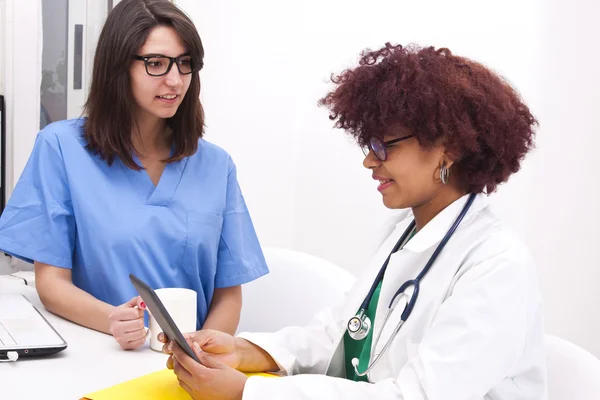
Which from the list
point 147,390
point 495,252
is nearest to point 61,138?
point 147,390

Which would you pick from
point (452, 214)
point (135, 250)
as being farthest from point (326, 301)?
point (452, 214)

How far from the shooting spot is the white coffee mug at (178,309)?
4.45 feet

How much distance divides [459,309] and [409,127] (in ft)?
1.04

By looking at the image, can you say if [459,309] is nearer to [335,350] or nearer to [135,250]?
[335,350]

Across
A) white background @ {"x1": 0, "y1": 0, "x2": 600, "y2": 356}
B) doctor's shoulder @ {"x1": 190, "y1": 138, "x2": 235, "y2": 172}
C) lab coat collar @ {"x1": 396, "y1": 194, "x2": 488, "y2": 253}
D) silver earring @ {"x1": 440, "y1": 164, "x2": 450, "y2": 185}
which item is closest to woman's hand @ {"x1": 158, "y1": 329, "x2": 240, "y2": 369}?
lab coat collar @ {"x1": 396, "y1": 194, "x2": 488, "y2": 253}

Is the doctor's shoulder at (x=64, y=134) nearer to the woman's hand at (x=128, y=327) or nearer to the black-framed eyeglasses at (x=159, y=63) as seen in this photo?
the black-framed eyeglasses at (x=159, y=63)

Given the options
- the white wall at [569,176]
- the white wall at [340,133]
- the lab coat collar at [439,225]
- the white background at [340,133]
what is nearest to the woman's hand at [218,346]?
the lab coat collar at [439,225]

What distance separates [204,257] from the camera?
5.79 ft

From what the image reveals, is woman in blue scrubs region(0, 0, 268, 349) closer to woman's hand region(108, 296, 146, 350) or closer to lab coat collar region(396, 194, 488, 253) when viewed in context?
woman's hand region(108, 296, 146, 350)

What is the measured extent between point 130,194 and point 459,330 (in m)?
0.92

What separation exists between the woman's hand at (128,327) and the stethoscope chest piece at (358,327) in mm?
414

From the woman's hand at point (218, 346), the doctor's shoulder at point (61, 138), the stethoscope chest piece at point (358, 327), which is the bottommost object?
the woman's hand at point (218, 346)

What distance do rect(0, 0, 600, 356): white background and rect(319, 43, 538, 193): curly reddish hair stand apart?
3.54 ft

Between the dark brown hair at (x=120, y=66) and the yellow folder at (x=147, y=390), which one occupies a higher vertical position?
the dark brown hair at (x=120, y=66)
